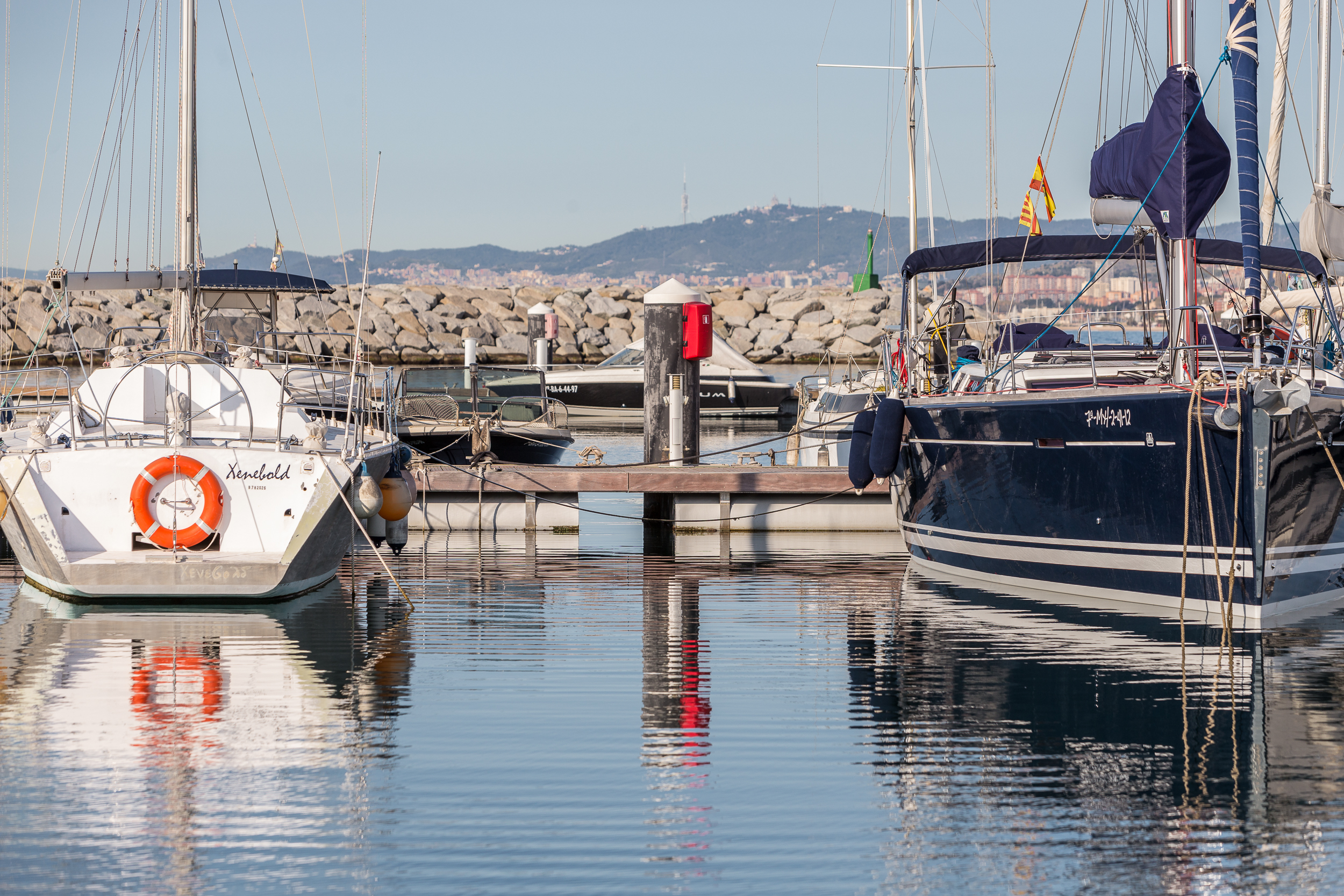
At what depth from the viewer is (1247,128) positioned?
10.3 meters

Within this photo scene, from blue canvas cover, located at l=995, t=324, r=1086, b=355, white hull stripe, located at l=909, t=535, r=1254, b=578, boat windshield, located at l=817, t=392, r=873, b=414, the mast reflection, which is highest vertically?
blue canvas cover, located at l=995, t=324, r=1086, b=355

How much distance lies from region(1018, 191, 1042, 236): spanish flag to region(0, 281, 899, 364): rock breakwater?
29.8 m

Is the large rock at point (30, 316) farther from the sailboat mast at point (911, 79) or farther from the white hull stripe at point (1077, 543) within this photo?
the white hull stripe at point (1077, 543)

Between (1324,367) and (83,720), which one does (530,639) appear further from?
(1324,367)

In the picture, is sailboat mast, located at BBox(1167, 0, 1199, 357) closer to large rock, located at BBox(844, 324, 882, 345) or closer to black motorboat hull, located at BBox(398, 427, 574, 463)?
black motorboat hull, located at BBox(398, 427, 574, 463)

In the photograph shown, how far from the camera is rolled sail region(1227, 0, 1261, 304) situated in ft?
33.5

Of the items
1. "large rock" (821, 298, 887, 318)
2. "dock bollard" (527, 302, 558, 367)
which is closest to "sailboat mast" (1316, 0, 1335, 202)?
"dock bollard" (527, 302, 558, 367)

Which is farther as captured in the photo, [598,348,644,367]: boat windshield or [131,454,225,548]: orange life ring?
[598,348,644,367]: boat windshield

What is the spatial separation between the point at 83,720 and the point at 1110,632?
6.63m

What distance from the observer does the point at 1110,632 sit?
1020 cm

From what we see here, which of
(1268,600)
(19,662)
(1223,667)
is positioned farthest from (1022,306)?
(19,662)

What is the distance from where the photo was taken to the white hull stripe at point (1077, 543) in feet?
34.2

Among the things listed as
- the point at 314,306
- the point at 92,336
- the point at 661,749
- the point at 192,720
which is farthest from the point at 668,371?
the point at 314,306

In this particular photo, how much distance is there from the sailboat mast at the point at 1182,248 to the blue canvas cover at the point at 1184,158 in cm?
13
